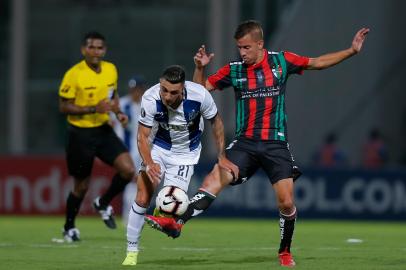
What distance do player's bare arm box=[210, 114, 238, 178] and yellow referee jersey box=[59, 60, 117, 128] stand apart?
3436mm

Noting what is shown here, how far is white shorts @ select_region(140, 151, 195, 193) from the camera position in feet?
35.8

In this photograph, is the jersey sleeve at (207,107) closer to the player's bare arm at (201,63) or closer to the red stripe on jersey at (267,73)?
the player's bare arm at (201,63)

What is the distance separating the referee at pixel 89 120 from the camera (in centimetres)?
Result: 1393

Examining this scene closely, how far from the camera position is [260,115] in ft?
36.5

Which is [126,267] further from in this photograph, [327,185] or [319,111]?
[319,111]

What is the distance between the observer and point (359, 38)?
11102mm

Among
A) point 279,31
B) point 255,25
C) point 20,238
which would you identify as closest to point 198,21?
point 279,31

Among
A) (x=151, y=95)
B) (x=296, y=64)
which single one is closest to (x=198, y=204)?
(x=151, y=95)

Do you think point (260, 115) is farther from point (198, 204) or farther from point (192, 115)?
point (198, 204)

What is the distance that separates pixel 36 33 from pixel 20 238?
14.8 metres

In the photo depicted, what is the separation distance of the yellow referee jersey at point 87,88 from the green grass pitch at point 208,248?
4.69ft

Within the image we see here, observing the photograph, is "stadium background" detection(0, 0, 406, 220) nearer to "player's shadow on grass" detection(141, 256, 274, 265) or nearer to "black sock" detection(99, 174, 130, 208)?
"black sock" detection(99, 174, 130, 208)

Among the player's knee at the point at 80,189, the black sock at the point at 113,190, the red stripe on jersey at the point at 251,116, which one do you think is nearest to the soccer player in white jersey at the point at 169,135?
the red stripe on jersey at the point at 251,116

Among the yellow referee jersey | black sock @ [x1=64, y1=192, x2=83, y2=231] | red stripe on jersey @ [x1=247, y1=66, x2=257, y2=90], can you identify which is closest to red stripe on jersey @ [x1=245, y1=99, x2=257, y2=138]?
red stripe on jersey @ [x1=247, y1=66, x2=257, y2=90]
